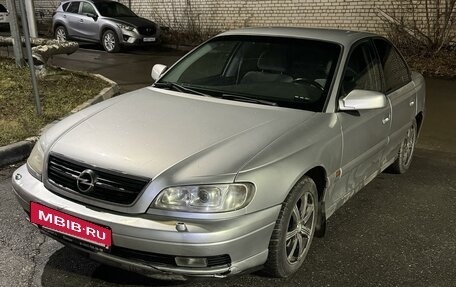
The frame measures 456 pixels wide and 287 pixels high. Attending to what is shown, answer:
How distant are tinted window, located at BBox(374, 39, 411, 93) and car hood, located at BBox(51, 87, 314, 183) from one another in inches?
54.6

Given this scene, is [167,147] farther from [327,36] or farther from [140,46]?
[140,46]

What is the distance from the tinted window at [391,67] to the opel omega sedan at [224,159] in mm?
→ 146

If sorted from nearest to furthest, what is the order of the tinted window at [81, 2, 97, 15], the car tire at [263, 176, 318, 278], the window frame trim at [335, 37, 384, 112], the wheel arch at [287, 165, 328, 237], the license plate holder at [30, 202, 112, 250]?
the license plate holder at [30, 202, 112, 250]
the car tire at [263, 176, 318, 278]
the wheel arch at [287, 165, 328, 237]
the window frame trim at [335, 37, 384, 112]
the tinted window at [81, 2, 97, 15]

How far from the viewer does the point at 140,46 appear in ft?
48.5

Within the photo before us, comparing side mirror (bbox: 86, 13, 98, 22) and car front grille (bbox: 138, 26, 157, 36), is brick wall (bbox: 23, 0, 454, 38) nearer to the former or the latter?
car front grille (bbox: 138, 26, 157, 36)

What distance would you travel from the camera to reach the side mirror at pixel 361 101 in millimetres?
3303

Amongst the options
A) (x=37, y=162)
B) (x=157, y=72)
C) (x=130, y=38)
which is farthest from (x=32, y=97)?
(x=130, y=38)

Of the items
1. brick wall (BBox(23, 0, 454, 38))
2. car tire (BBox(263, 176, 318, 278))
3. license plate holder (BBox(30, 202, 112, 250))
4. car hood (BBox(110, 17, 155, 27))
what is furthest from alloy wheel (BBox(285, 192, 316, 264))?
car hood (BBox(110, 17, 155, 27))

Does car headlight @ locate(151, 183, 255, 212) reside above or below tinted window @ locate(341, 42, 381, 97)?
below

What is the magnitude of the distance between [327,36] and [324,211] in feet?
4.62

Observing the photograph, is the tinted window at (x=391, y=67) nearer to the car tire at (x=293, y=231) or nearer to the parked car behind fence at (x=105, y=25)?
the car tire at (x=293, y=231)

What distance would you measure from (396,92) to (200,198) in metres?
2.46

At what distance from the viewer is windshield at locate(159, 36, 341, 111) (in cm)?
348

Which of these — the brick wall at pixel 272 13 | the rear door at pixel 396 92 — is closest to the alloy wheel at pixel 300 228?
the rear door at pixel 396 92
